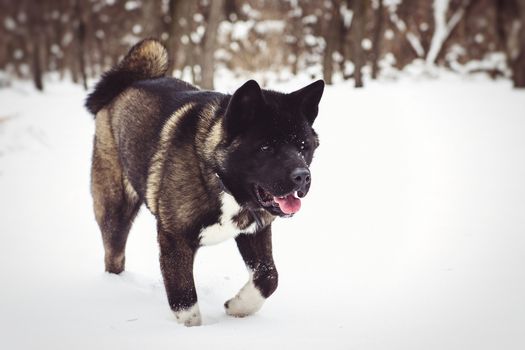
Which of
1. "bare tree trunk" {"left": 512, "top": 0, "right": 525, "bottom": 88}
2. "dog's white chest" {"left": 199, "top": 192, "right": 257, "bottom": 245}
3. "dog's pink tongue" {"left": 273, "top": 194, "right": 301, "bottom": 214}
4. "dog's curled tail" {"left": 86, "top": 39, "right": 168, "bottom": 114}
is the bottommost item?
"bare tree trunk" {"left": 512, "top": 0, "right": 525, "bottom": 88}

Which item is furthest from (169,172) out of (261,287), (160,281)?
(160,281)

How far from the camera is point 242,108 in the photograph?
9.30ft

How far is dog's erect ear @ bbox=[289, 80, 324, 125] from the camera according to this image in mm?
3066

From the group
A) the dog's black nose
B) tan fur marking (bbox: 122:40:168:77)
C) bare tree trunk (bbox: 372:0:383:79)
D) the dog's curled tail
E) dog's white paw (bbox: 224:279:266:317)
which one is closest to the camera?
the dog's black nose

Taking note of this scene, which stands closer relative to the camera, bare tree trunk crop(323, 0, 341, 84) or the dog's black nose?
the dog's black nose

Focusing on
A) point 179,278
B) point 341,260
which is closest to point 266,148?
point 179,278

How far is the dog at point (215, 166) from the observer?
2846 mm

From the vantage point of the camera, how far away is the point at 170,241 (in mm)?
3125

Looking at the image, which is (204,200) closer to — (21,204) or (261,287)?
(261,287)

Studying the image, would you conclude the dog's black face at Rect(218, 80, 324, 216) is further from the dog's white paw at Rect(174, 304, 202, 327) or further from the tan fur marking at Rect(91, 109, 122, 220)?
the tan fur marking at Rect(91, 109, 122, 220)

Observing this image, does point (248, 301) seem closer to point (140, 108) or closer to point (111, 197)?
point (111, 197)

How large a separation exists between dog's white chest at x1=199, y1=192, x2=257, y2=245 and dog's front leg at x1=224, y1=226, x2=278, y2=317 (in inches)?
11.7

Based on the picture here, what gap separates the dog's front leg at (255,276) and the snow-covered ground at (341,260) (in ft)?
0.35

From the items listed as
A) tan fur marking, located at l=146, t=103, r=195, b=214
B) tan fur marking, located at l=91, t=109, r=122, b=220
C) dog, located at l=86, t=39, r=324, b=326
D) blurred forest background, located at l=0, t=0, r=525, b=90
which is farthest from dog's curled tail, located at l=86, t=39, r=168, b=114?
blurred forest background, located at l=0, t=0, r=525, b=90
